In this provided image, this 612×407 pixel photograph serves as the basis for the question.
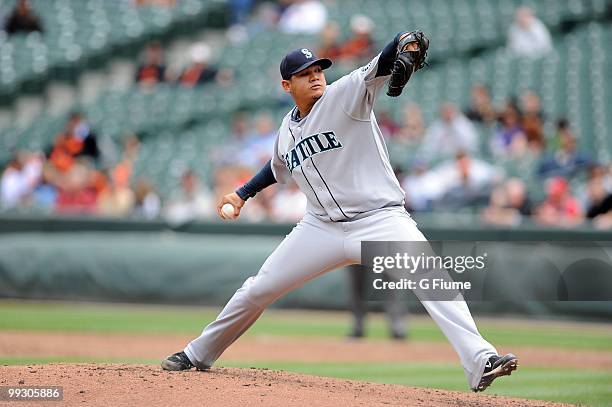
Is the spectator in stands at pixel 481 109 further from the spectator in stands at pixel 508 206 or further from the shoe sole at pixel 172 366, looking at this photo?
the shoe sole at pixel 172 366

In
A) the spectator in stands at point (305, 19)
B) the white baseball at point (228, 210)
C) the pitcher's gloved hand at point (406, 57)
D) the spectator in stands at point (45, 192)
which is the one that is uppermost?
the spectator in stands at point (305, 19)

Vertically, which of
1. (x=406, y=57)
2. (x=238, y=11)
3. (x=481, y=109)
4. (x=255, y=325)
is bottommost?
(x=255, y=325)

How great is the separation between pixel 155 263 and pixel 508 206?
4637mm

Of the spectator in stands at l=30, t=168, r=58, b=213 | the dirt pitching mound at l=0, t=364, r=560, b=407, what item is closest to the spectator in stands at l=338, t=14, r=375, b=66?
the spectator in stands at l=30, t=168, r=58, b=213

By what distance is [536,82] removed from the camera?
1580 centimetres

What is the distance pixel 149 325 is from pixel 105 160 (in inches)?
209

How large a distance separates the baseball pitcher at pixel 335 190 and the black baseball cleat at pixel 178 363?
20 centimetres

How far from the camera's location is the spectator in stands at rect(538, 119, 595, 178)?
43.9ft

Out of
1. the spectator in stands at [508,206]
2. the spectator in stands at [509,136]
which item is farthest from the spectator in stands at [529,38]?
the spectator in stands at [508,206]

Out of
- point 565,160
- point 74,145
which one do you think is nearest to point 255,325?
point 565,160

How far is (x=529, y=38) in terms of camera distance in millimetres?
16609

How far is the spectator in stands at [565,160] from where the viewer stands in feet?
43.9

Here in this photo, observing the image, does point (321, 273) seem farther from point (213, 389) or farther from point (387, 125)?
point (387, 125)

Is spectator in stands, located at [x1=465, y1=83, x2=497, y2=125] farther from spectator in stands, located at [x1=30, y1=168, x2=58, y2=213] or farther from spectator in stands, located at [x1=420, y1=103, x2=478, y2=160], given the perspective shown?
spectator in stands, located at [x1=30, y1=168, x2=58, y2=213]
